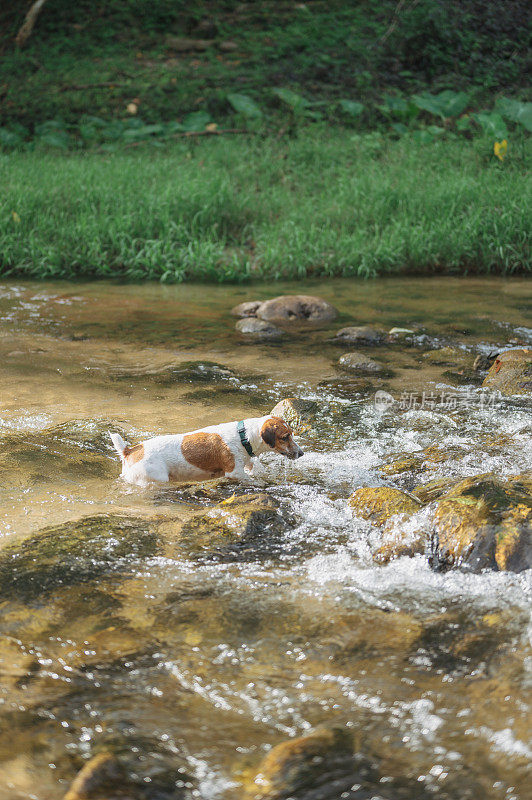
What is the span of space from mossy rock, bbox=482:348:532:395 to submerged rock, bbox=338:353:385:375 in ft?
2.81

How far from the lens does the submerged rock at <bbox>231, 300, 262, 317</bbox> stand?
303 inches

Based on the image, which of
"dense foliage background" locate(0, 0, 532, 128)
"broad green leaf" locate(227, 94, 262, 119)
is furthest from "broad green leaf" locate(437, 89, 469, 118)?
"broad green leaf" locate(227, 94, 262, 119)

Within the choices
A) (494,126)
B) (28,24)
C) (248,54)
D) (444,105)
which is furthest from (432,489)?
(28,24)

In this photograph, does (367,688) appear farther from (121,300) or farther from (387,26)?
(387,26)

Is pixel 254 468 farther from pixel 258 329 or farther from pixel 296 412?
pixel 258 329

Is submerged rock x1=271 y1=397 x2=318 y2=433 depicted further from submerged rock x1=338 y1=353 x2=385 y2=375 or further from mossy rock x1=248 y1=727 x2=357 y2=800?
mossy rock x1=248 y1=727 x2=357 y2=800

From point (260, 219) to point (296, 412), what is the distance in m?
6.39

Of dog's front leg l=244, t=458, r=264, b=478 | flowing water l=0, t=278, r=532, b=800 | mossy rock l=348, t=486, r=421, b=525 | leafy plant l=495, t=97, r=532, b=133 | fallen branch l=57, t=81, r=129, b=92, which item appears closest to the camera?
flowing water l=0, t=278, r=532, b=800

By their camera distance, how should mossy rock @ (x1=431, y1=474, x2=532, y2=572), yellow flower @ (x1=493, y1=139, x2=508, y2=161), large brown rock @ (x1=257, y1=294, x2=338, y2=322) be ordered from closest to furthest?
mossy rock @ (x1=431, y1=474, x2=532, y2=572) → large brown rock @ (x1=257, y1=294, x2=338, y2=322) → yellow flower @ (x1=493, y1=139, x2=508, y2=161)

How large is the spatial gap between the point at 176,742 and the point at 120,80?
1696cm

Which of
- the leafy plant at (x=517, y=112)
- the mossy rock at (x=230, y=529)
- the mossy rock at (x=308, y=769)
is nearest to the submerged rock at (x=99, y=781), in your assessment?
the mossy rock at (x=308, y=769)

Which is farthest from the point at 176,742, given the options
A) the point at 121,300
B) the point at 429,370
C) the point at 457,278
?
the point at 457,278

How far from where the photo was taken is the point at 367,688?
2.36 metres

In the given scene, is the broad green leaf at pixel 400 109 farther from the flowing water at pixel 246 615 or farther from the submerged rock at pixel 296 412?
the submerged rock at pixel 296 412
